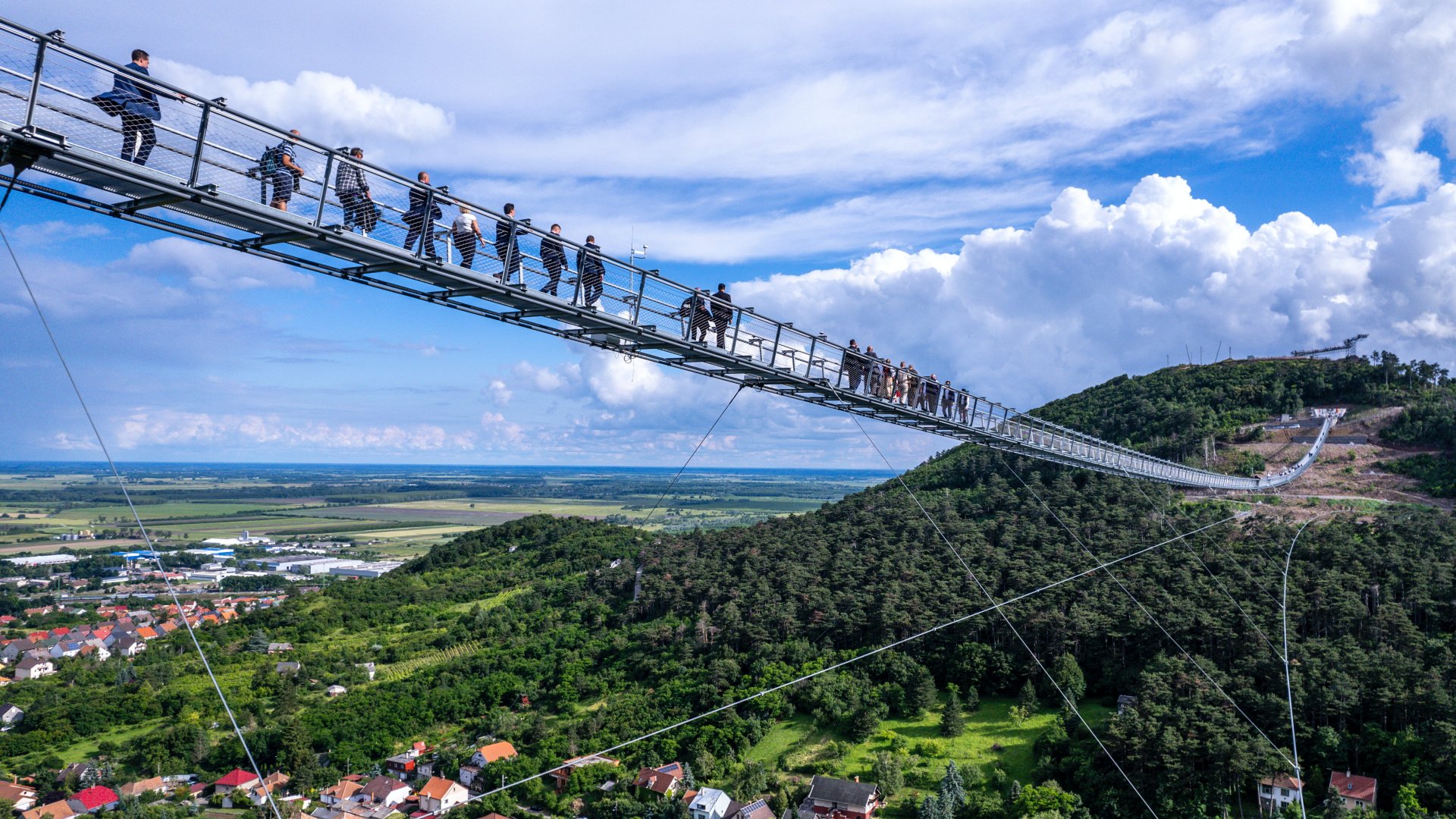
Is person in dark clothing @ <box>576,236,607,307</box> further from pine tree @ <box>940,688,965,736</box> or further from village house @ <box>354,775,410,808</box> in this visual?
village house @ <box>354,775,410,808</box>

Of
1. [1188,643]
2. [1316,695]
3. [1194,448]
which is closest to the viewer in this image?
[1316,695]

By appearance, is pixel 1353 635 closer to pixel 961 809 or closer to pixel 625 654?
pixel 961 809

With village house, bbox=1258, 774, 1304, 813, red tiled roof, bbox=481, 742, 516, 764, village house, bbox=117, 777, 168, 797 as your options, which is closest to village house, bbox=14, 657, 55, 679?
village house, bbox=117, 777, 168, 797

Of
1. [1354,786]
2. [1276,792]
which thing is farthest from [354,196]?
[1354,786]

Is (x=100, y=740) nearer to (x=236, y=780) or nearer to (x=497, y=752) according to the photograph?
(x=236, y=780)

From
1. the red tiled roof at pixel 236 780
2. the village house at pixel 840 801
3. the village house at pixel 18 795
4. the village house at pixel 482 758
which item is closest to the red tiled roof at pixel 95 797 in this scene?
the village house at pixel 18 795

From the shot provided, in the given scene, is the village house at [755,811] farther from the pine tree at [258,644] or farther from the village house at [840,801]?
the pine tree at [258,644]

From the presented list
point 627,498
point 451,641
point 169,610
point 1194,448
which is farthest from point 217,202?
point 627,498
